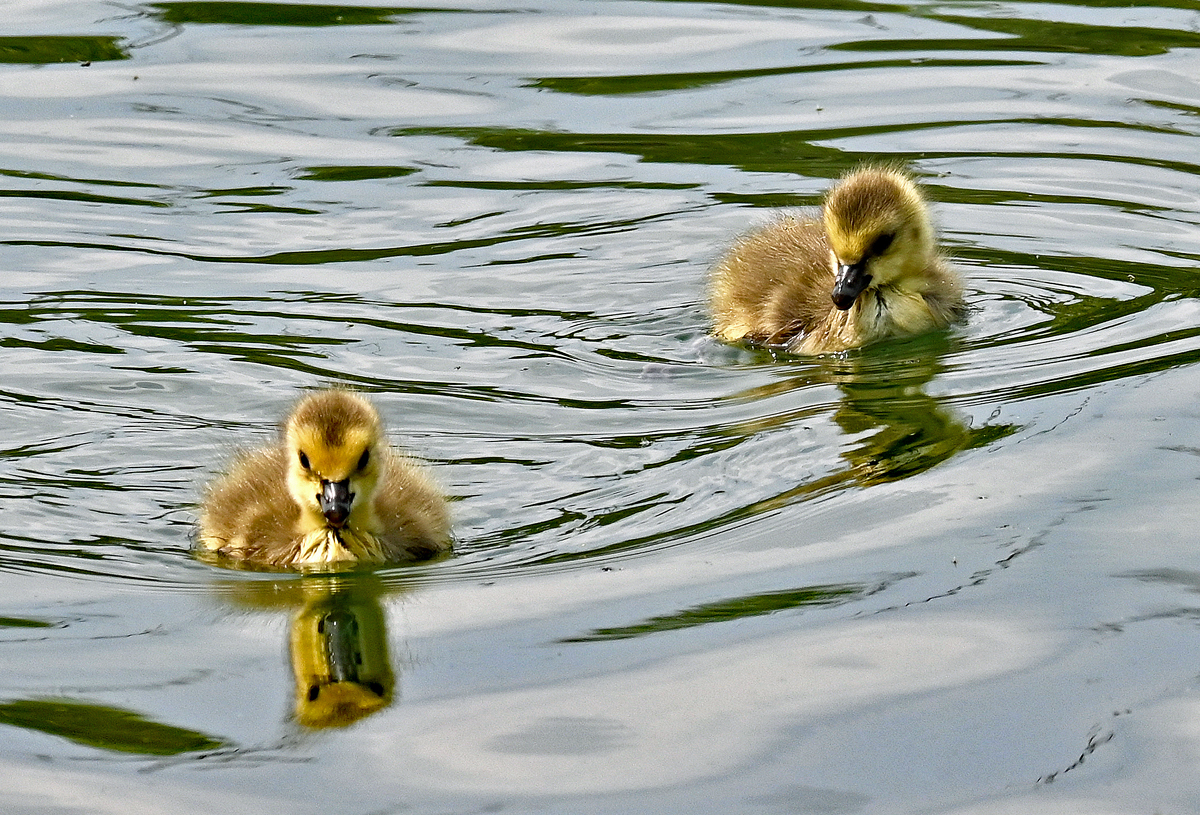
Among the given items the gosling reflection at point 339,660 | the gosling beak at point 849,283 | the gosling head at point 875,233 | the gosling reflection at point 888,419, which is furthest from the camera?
the gosling head at point 875,233

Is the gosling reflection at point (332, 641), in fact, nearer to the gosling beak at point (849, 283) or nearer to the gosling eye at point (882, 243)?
the gosling beak at point (849, 283)

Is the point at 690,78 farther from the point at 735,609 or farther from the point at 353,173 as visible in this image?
the point at 735,609

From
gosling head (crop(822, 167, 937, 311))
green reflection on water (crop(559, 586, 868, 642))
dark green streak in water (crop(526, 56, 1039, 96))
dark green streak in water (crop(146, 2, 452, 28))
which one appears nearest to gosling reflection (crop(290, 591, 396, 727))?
green reflection on water (crop(559, 586, 868, 642))

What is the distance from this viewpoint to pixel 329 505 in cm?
502

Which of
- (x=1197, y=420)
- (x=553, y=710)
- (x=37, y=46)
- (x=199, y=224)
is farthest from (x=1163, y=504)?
(x=37, y=46)

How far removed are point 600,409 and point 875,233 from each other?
55.2 inches

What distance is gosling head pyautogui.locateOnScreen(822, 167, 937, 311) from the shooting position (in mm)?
7047

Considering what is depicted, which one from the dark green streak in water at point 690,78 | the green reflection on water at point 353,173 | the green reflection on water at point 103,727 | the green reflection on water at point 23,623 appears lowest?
the green reflection on water at point 103,727

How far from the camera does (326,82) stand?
10625 mm

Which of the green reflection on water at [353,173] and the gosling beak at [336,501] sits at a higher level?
the green reflection on water at [353,173]

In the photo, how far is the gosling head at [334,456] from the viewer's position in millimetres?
5086

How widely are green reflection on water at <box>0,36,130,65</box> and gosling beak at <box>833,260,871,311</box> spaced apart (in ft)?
17.8

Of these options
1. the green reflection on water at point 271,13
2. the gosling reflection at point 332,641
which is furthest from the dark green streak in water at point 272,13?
the gosling reflection at point 332,641

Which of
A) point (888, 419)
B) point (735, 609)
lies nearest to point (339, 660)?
point (735, 609)
